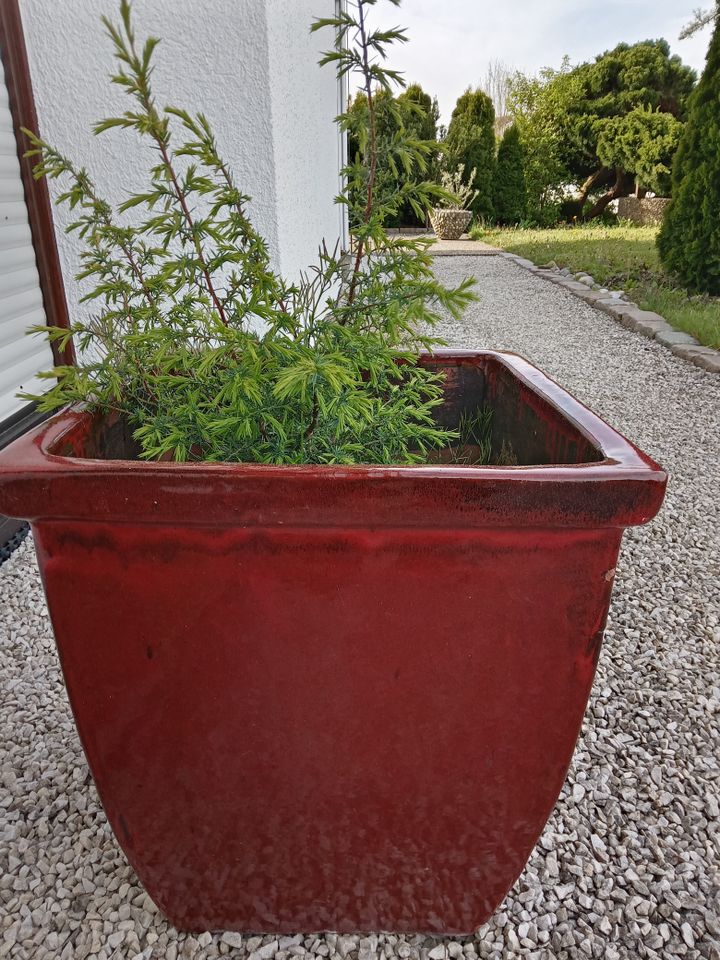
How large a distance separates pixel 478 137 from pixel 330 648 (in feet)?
47.8

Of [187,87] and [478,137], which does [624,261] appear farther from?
[187,87]

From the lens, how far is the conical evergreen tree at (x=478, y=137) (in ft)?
45.2

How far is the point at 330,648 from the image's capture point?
929 mm

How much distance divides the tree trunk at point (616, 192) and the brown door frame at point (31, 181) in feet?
48.9

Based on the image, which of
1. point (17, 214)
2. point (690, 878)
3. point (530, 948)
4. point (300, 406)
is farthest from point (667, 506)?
point (17, 214)

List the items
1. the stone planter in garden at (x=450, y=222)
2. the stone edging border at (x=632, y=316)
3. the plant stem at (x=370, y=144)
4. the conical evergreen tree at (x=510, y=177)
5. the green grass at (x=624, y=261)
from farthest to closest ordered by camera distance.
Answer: the conical evergreen tree at (x=510, y=177), the stone planter in garden at (x=450, y=222), the green grass at (x=624, y=261), the stone edging border at (x=632, y=316), the plant stem at (x=370, y=144)

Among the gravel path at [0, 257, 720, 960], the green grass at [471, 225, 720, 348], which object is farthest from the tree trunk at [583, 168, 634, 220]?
the gravel path at [0, 257, 720, 960]

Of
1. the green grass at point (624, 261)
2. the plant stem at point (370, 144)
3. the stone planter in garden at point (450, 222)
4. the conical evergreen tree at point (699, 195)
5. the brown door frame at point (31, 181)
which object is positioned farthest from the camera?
the stone planter in garden at point (450, 222)

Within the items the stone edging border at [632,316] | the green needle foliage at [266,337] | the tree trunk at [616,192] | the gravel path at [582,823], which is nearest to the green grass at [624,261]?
the stone edging border at [632,316]

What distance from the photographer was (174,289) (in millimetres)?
1084

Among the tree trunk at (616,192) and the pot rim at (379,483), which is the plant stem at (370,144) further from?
the tree trunk at (616,192)

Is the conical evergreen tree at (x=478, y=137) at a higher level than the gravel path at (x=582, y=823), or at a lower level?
higher

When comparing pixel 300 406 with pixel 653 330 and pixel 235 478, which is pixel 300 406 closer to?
pixel 235 478

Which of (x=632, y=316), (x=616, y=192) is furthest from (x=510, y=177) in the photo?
(x=632, y=316)
